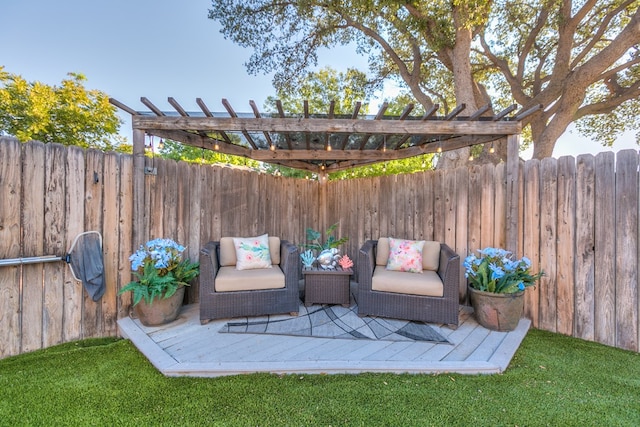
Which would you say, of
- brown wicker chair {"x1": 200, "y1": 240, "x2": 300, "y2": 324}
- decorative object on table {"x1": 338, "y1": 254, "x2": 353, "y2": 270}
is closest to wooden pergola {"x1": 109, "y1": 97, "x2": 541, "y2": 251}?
brown wicker chair {"x1": 200, "y1": 240, "x2": 300, "y2": 324}

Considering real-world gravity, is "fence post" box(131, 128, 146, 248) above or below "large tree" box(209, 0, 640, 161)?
below

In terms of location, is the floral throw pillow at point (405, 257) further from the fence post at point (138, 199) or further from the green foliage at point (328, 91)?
the green foliage at point (328, 91)

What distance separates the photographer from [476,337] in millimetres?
2492

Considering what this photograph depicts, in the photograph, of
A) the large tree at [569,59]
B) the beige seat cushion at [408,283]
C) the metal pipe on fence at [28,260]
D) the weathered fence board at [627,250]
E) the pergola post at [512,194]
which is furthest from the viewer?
the large tree at [569,59]

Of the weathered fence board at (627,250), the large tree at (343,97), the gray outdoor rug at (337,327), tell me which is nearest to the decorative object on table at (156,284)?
the gray outdoor rug at (337,327)

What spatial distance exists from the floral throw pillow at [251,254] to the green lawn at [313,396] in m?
1.29

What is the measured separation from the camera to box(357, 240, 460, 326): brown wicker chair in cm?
267

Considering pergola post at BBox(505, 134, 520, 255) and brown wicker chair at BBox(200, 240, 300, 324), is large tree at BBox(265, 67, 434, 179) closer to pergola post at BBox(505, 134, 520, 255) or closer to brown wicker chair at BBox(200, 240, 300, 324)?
pergola post at BBox(505, 134, 520, 255)

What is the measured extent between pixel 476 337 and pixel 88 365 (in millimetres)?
3340

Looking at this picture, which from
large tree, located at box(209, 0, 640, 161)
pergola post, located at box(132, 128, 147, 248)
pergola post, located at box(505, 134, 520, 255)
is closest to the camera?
pergola post, located at box(132, 128, 147, 248)

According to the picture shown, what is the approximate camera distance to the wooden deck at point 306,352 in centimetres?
198

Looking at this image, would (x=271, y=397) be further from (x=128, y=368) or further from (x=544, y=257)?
(x=544, y=257)

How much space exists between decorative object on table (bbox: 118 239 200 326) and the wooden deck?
133mm

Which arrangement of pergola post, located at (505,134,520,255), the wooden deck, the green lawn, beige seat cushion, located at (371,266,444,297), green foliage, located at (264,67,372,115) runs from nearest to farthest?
the green lawn, the wooden deck, beige seat cushion, located at (371,266,444,297), pergola post, located at (505,134,520,255), green foliage, located at (264,67,372,115)
